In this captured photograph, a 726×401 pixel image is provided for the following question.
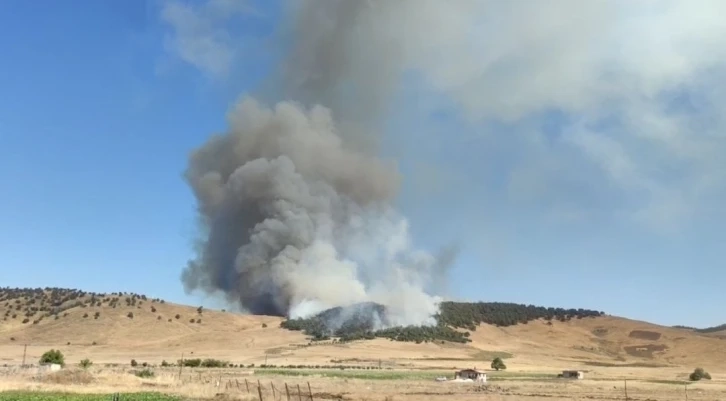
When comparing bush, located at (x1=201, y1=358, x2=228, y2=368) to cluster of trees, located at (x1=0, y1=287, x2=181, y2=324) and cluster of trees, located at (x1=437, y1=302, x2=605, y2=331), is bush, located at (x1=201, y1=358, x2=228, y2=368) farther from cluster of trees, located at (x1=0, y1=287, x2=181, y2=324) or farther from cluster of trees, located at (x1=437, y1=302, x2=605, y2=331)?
cluster of trees, located at (x1=437, y1=302, x2=605, y2=331)

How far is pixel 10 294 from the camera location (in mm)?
112062

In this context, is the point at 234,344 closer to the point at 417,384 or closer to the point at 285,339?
the point at 285,339

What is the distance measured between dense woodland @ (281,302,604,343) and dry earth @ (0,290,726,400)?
362 centimetres

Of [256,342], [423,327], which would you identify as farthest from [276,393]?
[423,327]

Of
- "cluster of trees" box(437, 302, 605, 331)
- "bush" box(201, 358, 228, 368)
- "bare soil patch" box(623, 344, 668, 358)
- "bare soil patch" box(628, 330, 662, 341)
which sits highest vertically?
"cluster of trees" box(437, 302, 605, 331)

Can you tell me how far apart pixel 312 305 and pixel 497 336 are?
36.1 meters

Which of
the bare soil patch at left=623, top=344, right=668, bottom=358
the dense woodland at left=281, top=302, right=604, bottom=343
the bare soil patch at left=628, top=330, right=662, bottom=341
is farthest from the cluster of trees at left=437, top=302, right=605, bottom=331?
the bare soil patch at left=623, top=344, right=668, bottom=358

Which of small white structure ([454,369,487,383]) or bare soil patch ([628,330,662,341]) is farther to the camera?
bare soil patch ([628,330,662,341])

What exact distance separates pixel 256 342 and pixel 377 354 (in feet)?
57.5

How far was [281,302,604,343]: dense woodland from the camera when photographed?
105m

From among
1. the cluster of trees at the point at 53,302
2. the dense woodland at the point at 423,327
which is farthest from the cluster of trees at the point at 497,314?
the cluster of trees at the point at 53,302

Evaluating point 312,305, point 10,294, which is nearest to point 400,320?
point 312,305

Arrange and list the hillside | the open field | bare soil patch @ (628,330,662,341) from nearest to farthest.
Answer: the open field, the hillside, bare soil patch @ (628,330,662,341)

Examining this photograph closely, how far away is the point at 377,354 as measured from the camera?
3460 inches
